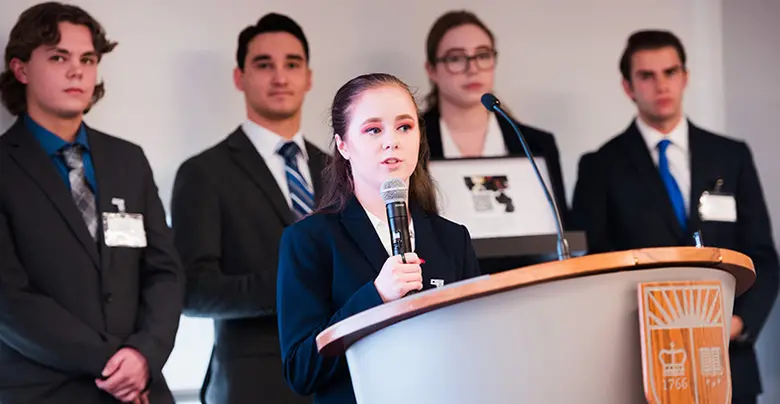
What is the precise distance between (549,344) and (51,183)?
2.28m

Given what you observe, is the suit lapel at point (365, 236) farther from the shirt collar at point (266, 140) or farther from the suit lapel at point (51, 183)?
the shirt collar at point (266, 140)

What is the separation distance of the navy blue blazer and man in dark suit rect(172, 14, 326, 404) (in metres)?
1.48

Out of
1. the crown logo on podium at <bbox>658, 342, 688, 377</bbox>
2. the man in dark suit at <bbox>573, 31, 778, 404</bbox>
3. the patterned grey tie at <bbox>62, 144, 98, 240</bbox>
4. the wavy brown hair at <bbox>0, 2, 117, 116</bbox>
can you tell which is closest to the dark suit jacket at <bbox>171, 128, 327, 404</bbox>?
the patterned grey tie at <bbox>62, 144, 98, 240</bbox>

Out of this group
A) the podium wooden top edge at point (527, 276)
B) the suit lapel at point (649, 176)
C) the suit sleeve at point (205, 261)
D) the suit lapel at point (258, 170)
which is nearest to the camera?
the podium wooden top edge at point (527, 276)

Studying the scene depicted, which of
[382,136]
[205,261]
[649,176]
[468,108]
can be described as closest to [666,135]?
[649,176]

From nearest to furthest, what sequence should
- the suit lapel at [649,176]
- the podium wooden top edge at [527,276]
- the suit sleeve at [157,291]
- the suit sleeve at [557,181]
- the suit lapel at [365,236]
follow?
the podium wooden top edge at [527,276] < the suit lapel at [365,236] < the suit sleeve at [157,291] < the suit lapel at [649,176] < the suit sleeve at [557,181]

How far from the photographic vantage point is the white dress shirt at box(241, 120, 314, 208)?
4.19 m

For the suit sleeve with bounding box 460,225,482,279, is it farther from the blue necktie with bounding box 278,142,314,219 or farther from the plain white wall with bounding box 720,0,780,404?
the plain white wall with bounding box 720,0,780,404

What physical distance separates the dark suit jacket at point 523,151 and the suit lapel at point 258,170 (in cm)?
77

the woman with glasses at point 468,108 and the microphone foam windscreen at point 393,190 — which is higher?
the woman with glasses at point 468,108

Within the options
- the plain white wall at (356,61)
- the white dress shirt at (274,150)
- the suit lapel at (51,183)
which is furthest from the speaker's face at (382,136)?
the plain white wall at (356,61)

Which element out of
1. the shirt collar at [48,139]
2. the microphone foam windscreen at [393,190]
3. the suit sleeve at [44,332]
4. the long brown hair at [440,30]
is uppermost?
the long brown hair at [440,30]

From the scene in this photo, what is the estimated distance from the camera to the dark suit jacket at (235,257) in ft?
12.3

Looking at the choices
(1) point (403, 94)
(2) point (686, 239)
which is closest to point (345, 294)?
(1) point (403, 94)
